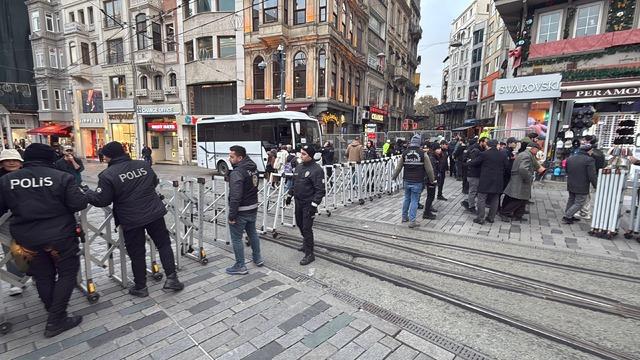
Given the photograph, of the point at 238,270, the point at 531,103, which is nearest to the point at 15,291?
the point at 238,270

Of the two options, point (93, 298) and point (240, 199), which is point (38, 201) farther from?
point (240, 199)

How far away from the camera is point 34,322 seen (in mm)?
3135

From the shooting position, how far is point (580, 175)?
6.59 meters

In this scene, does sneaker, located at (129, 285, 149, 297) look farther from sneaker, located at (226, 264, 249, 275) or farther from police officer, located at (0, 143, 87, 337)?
sneaker, located at (226, 264, 249, 275)

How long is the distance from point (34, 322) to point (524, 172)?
8.71 meters

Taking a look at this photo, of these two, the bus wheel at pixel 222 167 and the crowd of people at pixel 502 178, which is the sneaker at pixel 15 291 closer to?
the crowd of people at pixel 502 178

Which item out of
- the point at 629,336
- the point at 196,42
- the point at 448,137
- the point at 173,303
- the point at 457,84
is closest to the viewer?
the point at 629,336

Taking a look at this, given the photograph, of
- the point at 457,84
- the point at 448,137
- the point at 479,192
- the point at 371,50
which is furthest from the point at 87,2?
the point at 457,84

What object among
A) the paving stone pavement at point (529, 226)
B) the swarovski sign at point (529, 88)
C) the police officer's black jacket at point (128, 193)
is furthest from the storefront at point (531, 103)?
the police officer's black jacket at point (128, 193)

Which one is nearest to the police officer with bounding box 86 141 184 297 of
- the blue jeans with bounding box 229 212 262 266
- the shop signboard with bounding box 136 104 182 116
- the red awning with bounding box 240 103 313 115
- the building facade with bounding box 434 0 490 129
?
the blue jeans with bounding box 229 212 262 266

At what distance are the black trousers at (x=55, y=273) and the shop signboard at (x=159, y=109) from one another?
73.8 ft

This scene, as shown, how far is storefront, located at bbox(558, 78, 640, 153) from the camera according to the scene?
1173cm

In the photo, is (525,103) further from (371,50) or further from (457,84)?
(457,84)

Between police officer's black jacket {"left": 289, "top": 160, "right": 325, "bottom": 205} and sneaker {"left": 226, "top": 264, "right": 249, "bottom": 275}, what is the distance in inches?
53.6
